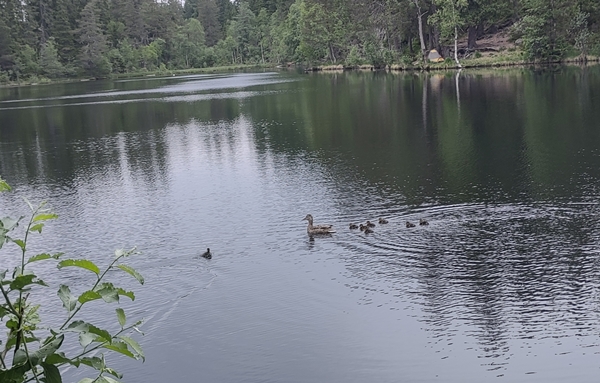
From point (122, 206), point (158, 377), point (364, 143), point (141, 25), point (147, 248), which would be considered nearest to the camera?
point (158, 377)

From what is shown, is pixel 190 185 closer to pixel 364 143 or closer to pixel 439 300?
pixel 364 143

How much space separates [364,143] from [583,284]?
20.3 m

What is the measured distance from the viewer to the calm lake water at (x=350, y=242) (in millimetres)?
12234

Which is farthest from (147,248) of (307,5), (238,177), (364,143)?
(307,5)

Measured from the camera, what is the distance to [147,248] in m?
19.2

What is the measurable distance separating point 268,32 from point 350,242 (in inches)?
5478

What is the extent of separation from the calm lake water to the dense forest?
38484mm

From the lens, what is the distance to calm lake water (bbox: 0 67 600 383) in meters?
12.2

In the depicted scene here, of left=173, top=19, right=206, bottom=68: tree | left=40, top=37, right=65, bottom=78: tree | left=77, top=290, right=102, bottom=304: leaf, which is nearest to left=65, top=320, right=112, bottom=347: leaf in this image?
left=77, top=290, right=102, bottom=304: leaf

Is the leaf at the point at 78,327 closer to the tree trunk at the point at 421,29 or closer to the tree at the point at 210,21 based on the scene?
the tree trunk at the point at 421,29

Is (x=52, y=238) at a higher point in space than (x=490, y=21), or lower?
lower

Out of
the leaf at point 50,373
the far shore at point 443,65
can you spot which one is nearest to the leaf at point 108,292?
the leaf at point 50,373

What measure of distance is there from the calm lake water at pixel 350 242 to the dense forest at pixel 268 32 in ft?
126

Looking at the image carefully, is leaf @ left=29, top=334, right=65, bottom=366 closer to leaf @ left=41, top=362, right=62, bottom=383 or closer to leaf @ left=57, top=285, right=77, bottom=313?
leaf @ left=41, top=362, right=62, bottom=383
